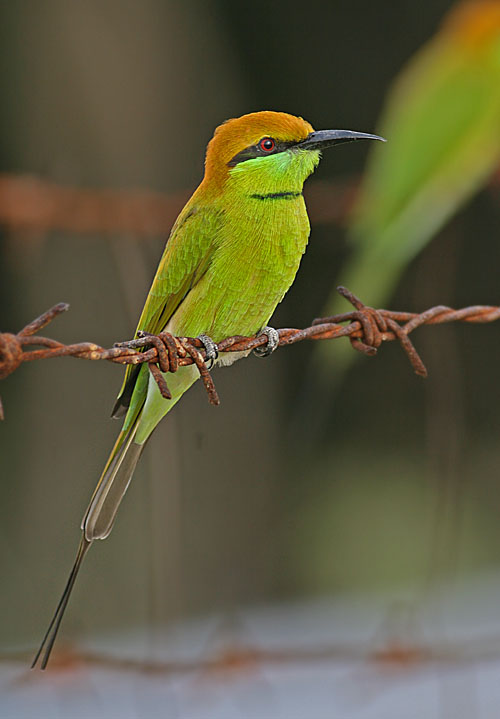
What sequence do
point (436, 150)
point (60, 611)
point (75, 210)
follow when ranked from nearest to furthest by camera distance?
point (60, 611), point (436, 150), point (75, 210)

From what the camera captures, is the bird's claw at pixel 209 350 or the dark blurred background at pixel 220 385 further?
the dark blurred background at pixel 220 385

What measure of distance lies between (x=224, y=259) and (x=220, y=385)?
1107 mm

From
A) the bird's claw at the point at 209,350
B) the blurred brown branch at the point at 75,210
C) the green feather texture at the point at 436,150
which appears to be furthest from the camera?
the blurred brown branch at the point at 75,210

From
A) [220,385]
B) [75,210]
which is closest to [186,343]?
[75,210]

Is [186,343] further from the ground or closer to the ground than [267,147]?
Answer: closer to the ground

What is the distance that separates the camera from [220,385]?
70.9 inches

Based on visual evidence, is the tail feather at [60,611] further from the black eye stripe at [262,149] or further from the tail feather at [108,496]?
the black eye stripe at [262,149]

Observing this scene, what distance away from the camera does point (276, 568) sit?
2480 millimetres

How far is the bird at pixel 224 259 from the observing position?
0.60m

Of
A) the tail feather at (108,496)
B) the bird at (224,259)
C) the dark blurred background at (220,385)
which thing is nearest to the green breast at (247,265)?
the bird at (224,259)

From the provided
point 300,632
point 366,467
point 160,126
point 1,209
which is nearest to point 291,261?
point 1,209

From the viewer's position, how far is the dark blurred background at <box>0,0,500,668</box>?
1.41 meters

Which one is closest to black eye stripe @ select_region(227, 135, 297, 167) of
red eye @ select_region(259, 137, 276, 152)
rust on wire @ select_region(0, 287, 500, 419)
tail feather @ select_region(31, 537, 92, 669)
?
red eye @ select_region(259, 137, 276, 152)

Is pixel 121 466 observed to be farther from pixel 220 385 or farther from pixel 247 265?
pixel 220 385
